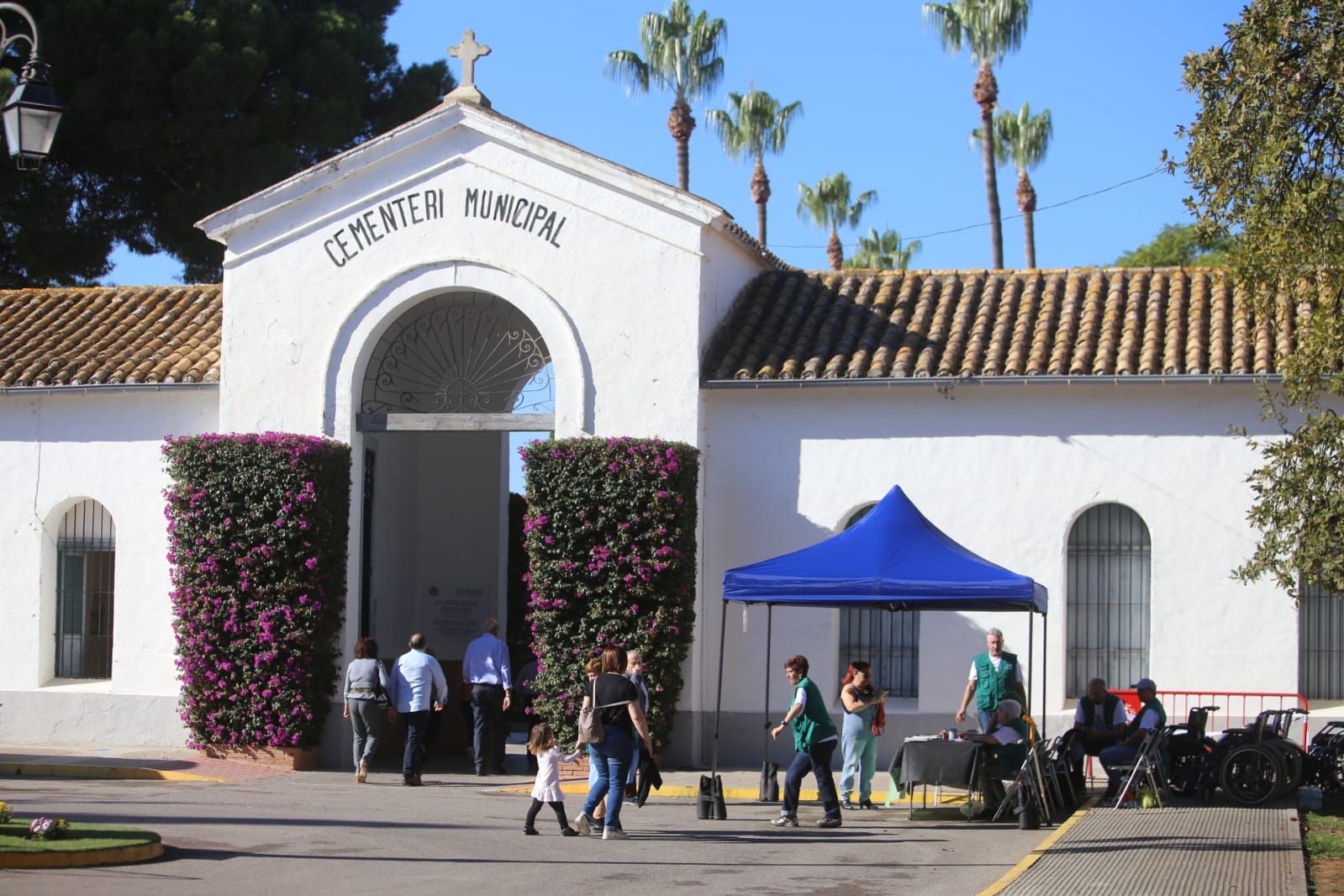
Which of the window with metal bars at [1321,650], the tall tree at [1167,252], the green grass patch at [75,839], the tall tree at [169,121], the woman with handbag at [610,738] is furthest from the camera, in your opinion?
the tall tree at [1167,252]

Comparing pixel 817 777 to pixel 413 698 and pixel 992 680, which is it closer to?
pixel 992 680

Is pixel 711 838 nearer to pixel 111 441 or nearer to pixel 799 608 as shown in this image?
pixel 799 608

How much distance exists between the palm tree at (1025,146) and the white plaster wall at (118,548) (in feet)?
100

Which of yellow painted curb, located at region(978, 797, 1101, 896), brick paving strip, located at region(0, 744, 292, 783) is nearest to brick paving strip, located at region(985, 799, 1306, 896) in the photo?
yellow painted curb, located at region(978, 797, 1101, 896)

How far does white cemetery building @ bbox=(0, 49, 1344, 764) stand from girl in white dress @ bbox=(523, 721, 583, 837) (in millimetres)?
5463

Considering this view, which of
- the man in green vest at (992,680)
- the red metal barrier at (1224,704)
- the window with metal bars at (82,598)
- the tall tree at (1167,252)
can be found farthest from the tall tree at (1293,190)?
the tall tree at (1167,252)

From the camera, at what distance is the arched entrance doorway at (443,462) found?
20047mm

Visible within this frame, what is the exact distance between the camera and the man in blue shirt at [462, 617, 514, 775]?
18531 mm

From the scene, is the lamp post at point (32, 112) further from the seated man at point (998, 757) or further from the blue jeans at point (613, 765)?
the seated man at point (998, 757)

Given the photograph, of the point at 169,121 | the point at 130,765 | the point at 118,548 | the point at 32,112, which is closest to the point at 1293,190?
the point at 32,112

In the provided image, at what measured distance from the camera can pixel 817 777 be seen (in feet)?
47.1

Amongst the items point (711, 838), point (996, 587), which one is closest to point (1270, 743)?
point (996, 587)

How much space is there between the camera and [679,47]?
46.2 m

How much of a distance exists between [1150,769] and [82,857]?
9.14 m
